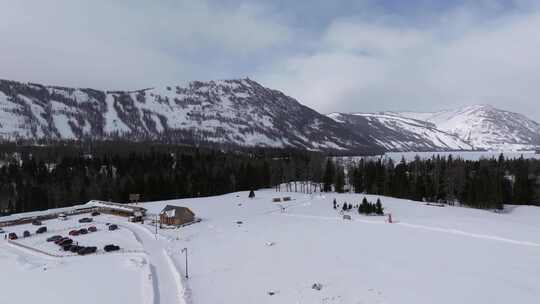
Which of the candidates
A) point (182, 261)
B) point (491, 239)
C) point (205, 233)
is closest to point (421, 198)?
point (491, 239)

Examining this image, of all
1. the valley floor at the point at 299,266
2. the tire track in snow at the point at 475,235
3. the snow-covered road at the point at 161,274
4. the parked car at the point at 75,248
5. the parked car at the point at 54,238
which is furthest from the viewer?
the parked car at the point at 54,238

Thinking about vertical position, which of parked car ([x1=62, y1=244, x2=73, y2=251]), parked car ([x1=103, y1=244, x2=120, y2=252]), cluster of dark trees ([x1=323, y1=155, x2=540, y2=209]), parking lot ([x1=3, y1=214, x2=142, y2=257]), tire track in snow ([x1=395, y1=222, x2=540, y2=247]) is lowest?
parking lot ([x1=3, y1=214, x2=142, y2=257])

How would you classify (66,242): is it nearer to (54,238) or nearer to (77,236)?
(54,238)

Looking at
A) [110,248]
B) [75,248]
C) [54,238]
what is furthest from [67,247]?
[54,238]

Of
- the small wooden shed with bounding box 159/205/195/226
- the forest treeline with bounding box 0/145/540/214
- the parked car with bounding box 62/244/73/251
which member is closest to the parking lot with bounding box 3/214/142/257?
the parked car with bounding box 62/244/73/251

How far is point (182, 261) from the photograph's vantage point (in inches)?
1608

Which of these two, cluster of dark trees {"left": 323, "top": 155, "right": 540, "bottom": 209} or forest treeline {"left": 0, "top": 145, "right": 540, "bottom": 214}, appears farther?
forest treeline {"left": 0, "top": 145, "right": 540, "bottom": 214}

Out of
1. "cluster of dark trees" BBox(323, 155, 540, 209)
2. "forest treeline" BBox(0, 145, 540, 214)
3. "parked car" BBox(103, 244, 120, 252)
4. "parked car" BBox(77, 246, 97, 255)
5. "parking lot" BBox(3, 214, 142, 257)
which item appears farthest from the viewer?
"forest treeline" BBox(0, 145, 540, 214)

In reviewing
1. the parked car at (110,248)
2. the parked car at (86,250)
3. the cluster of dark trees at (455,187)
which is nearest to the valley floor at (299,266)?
the parked car at (110,248)

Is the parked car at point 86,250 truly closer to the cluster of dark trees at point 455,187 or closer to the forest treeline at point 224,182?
the forest treeline at point 224,182

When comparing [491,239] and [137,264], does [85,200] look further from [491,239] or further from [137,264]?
[491,239]

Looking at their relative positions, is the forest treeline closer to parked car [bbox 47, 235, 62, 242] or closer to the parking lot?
the parking lot

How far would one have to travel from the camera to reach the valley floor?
92.2ft

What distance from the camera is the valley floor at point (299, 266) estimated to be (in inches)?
1107
